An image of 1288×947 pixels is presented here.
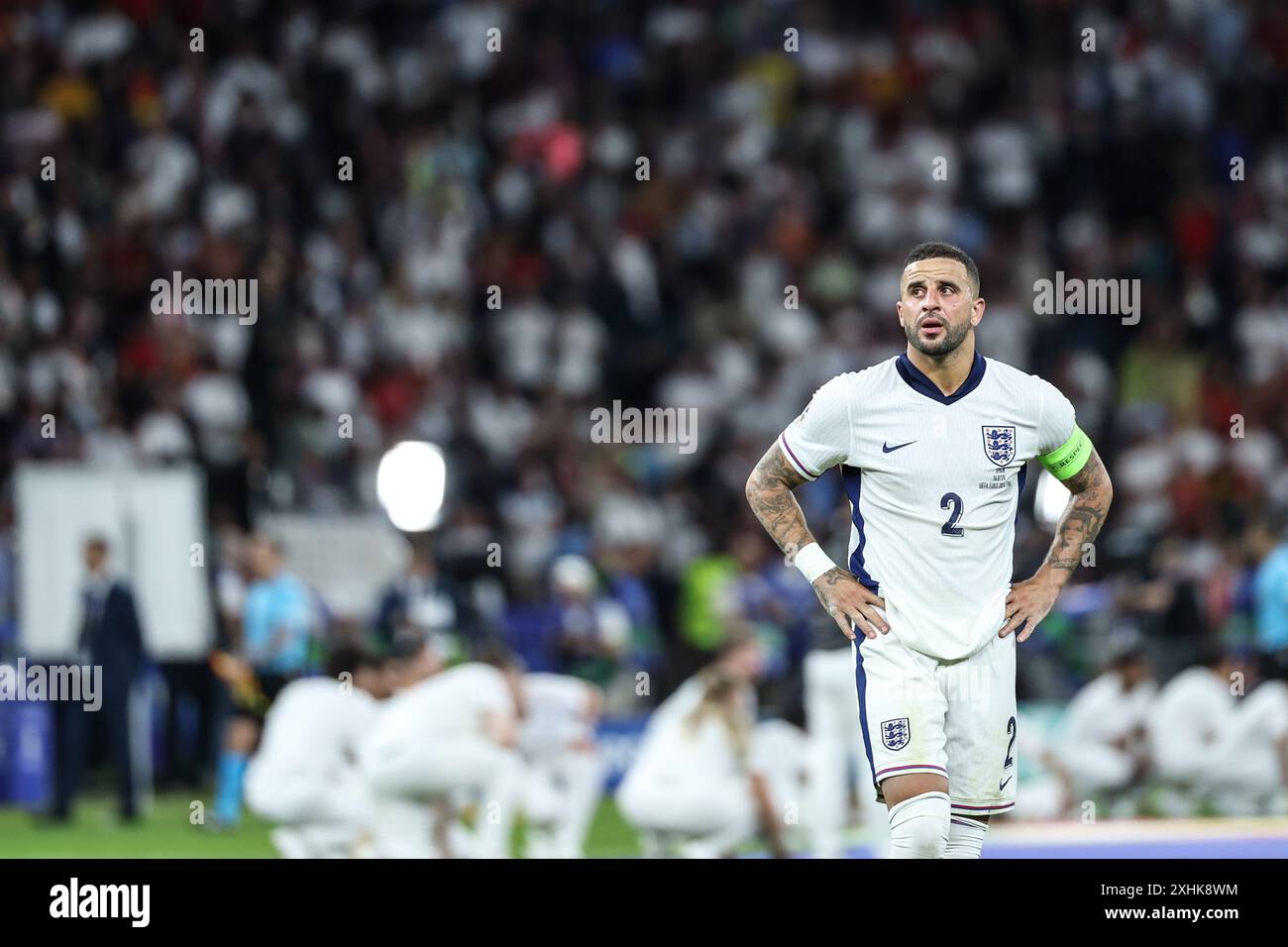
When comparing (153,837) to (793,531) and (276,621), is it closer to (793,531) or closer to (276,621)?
(276,621)

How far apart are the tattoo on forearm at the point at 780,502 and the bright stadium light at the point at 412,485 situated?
11274 millimetres

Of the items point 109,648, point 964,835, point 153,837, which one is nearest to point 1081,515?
point 964,835

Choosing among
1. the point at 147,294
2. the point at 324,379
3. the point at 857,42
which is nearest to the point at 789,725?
the point at 324,379

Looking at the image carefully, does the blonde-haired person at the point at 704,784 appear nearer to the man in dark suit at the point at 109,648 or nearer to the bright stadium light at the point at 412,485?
the man in dark suit at the point at 109,648

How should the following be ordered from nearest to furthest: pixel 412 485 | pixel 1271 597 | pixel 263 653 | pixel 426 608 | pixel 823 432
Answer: pixel 823 432
pixel 426 608
pixel 263 653
pixel 1271 597
pixel 412 485

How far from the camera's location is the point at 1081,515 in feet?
26.6

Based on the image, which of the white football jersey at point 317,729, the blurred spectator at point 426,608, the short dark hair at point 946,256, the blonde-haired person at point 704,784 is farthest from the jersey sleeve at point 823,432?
the blurred spectator at point 426,608

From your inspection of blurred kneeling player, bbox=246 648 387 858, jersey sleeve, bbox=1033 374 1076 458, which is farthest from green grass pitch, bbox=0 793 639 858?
jersey sleeve, bbox=1033 374 1076 458

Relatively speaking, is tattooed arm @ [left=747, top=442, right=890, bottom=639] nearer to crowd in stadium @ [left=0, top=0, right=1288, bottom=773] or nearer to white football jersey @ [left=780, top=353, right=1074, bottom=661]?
white football jersey @ [left=780, top=353, right=1074, bottom=661]

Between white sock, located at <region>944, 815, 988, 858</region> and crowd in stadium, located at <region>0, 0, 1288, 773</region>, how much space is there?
332 inches

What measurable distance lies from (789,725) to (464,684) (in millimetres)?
3797

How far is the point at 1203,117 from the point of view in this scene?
25.6 m

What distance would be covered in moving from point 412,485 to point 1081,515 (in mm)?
12014
